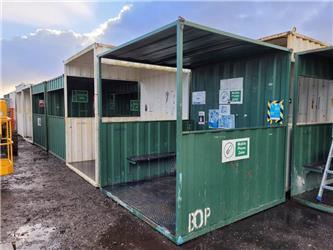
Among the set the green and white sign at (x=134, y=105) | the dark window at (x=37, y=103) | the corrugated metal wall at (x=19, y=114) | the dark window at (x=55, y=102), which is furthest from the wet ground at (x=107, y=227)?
the corrugated metal wall at (x=19, y=114)

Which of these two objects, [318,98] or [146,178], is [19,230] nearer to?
[146,178]

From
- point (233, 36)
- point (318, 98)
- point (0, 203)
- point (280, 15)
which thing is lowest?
point (0, 203)

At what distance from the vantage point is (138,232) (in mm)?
2736

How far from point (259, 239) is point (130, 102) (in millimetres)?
5728

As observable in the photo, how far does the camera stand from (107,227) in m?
2.85

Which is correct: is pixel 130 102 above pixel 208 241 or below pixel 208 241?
above

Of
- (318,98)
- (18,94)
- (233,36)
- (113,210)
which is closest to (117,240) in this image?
(113,210)

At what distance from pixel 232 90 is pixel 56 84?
5047 mm

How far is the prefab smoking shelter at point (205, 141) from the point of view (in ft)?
8.21

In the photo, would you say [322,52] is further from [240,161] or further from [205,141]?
[205,141]

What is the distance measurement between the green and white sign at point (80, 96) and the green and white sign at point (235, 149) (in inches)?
259

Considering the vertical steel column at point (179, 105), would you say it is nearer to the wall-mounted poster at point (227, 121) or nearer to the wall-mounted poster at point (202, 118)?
the wall-mounted poster at point (227, 121)

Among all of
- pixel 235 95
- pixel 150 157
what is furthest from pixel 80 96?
pixel 235 95

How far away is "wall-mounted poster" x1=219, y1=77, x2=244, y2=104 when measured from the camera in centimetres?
407
